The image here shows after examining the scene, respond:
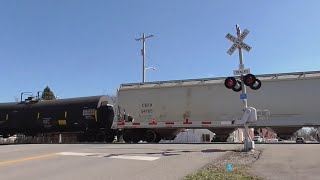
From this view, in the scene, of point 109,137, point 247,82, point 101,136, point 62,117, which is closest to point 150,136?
point 109,137

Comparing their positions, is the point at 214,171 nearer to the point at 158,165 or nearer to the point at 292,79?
the point at 158,165

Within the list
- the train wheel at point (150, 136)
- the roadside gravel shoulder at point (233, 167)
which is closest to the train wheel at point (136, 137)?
the train wheel at point (150, 136)

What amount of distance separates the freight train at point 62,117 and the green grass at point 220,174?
18.0 m

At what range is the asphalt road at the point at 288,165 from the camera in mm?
9278

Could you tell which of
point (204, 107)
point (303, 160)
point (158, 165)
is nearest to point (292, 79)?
point (204, 107)

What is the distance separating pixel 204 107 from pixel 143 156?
11513 mm

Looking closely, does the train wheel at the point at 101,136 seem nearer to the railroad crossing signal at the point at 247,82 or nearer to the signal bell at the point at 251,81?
the railroad crossing signal at the point at 247,82

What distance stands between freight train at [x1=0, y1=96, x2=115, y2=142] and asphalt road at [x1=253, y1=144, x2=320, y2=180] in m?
15.9

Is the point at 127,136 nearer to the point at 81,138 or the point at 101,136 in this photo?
the point at 101,136

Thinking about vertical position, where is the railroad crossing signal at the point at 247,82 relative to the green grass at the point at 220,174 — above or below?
above

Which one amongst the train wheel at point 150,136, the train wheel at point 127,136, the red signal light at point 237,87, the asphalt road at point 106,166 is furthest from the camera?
the train wheel at point 127,136

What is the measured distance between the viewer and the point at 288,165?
10.7 metres

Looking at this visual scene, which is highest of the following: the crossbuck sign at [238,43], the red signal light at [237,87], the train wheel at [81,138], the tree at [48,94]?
the tree at [48,94]

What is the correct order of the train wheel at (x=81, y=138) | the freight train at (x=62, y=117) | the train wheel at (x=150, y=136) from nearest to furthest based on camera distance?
1. the train wheel at (x=150, y=136)
2. the freight train at (x=62, y=117)
3. the train wheel at (x=81, y=138)
